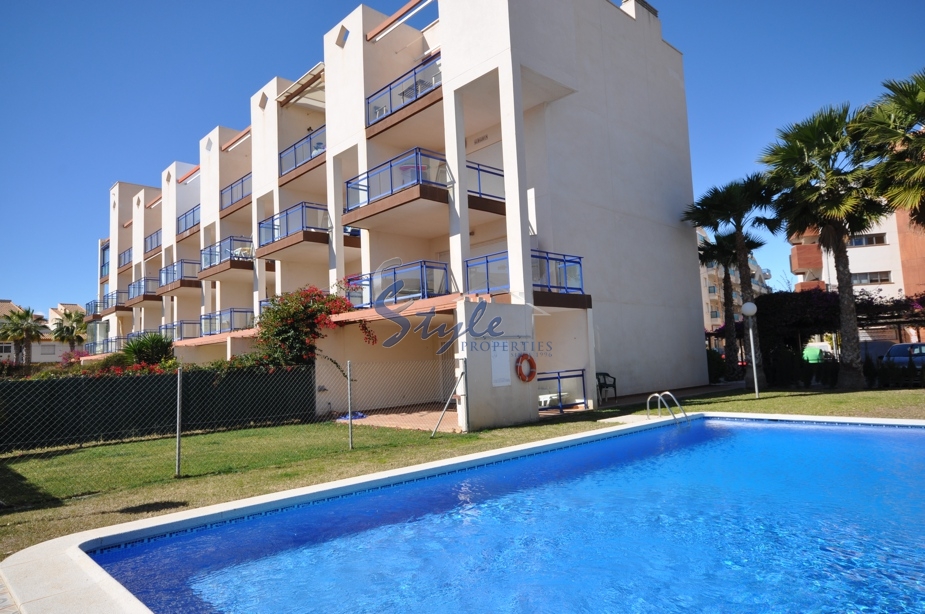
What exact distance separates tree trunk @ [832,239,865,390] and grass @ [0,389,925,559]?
177cm

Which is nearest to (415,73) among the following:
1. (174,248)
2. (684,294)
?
(684,294)

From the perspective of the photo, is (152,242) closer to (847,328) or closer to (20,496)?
(20,496)

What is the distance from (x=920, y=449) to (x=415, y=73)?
15.3m

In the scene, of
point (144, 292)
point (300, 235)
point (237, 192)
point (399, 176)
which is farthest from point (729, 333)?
Answer: point (144, 292)

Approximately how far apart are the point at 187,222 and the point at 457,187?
2144cm

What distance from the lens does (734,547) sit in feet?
17.2

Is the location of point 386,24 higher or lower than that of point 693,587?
higher

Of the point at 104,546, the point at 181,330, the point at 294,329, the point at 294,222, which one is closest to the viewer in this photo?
the point at 104,546

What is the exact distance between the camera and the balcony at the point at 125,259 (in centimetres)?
3728

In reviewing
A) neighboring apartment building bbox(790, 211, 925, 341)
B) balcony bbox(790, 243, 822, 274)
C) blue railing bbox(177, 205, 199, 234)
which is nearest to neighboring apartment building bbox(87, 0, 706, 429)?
blue railing bbox(177, 205, 199, 234)

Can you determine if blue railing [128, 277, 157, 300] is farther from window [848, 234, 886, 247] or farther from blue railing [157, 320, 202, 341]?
window [848, 234, 886, 247]

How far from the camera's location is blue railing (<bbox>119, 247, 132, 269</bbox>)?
37297 millimetres

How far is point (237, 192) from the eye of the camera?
25781mm

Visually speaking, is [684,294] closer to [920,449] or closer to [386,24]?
[920,449]
